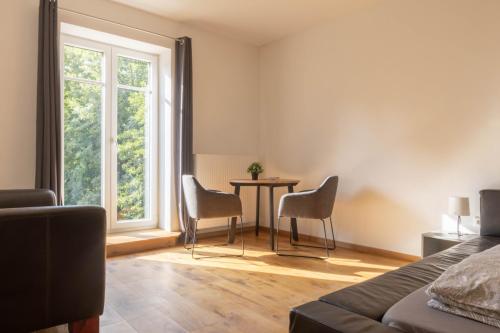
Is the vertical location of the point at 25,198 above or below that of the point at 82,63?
below

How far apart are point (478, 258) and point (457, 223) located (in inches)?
80.9

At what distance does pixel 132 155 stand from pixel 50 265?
2.80 meters

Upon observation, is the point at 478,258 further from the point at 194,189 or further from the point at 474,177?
the point at 194,189

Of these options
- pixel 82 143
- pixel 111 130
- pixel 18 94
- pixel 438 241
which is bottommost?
pixel 438 241

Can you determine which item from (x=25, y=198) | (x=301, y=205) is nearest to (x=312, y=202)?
(x=301, y=205)

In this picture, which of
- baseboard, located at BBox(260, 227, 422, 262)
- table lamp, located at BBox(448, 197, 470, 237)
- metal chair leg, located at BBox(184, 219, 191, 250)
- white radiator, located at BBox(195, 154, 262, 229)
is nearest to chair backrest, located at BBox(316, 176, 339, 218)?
baseboard, located at BBox(260, 227, 422, 262)

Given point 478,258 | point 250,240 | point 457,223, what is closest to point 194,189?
point 250,240

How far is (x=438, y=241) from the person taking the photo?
2.83m

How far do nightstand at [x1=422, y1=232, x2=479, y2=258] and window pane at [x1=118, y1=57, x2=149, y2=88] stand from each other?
3500 millimetres

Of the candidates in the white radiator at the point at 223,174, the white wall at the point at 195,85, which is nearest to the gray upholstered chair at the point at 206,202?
the white radiator at the point at 223,174

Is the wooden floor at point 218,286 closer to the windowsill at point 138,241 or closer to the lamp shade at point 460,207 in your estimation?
the windowsill at point 138,241

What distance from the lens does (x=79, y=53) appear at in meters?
3.80

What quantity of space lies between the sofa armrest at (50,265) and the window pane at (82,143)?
92.1 inches

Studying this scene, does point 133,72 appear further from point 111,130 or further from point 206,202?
point 206,202
